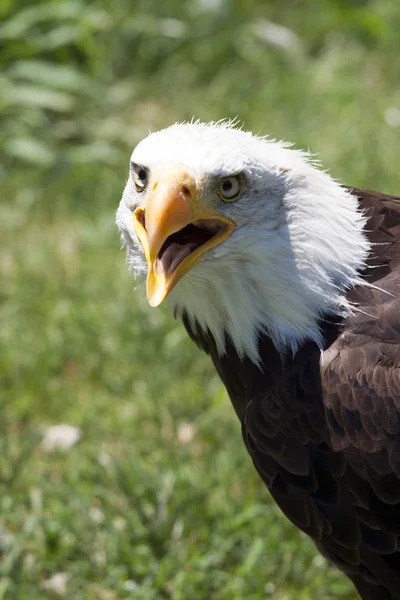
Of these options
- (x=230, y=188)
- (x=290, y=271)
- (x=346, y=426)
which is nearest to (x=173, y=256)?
(x=230, y=188)

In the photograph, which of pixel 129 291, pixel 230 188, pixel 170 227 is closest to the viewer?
pixel 170 227

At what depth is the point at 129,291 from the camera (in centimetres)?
520

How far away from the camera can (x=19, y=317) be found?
524 cm

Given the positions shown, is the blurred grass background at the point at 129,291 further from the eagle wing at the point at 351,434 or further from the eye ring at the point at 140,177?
the eye ring at the point at 140,177

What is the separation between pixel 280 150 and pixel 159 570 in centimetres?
177

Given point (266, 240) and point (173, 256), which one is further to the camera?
point (266, 240)

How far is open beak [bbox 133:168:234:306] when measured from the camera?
2504 millimetres

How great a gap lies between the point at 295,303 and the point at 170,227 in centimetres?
51

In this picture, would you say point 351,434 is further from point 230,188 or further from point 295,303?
point 230,188

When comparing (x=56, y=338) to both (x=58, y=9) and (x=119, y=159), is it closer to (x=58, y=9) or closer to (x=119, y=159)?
(x=119, y=159)

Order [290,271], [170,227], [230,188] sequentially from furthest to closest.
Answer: [290,271] → [230,188] → [170,227]

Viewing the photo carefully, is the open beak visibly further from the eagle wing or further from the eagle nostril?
the eagle wing

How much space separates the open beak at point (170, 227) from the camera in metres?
2.50

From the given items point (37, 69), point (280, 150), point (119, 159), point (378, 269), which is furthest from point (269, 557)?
point (37, 69)
